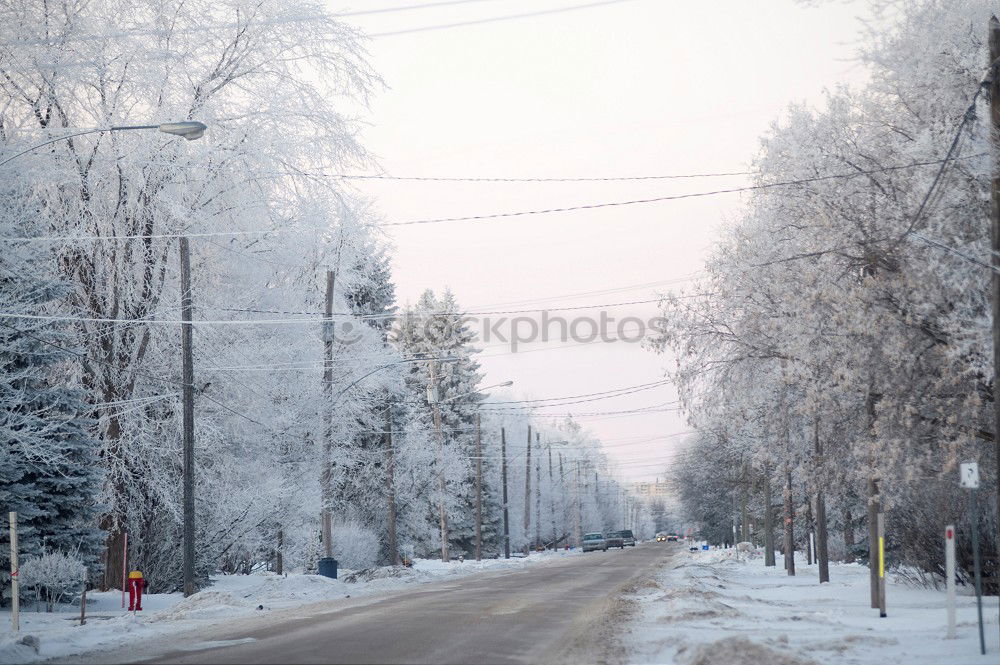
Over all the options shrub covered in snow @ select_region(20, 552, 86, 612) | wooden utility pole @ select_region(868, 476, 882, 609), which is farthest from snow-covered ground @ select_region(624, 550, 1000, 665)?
shrub covered in snow @ select_region(20, 552, 86, 612)

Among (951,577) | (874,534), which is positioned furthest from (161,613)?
(951,577)

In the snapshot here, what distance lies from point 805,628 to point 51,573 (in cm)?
1414

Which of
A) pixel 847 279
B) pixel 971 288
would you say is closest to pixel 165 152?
pixel 847 279

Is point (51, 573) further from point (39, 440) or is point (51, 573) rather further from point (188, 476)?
point (188, 476)

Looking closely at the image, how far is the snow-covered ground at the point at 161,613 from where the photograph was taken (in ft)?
50.8

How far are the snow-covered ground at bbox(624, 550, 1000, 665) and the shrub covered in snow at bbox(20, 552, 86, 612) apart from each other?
36.5 feet

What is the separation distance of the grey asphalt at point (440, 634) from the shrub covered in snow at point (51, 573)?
4913mm

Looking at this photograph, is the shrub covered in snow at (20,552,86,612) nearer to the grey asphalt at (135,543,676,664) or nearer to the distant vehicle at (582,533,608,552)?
the grey asphalt at (135,543,676,664)

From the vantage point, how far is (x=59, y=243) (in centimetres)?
2883

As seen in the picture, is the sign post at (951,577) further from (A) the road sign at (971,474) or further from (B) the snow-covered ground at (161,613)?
(B) the snow-covered ground at (161,613)

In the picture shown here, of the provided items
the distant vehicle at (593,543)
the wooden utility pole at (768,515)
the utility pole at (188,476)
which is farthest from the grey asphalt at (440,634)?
the distant vehicle at (593,543)

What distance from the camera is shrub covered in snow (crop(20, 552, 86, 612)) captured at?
21375 mm

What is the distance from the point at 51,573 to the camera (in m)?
21.6

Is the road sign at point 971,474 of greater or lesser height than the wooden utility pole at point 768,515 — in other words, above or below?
above
